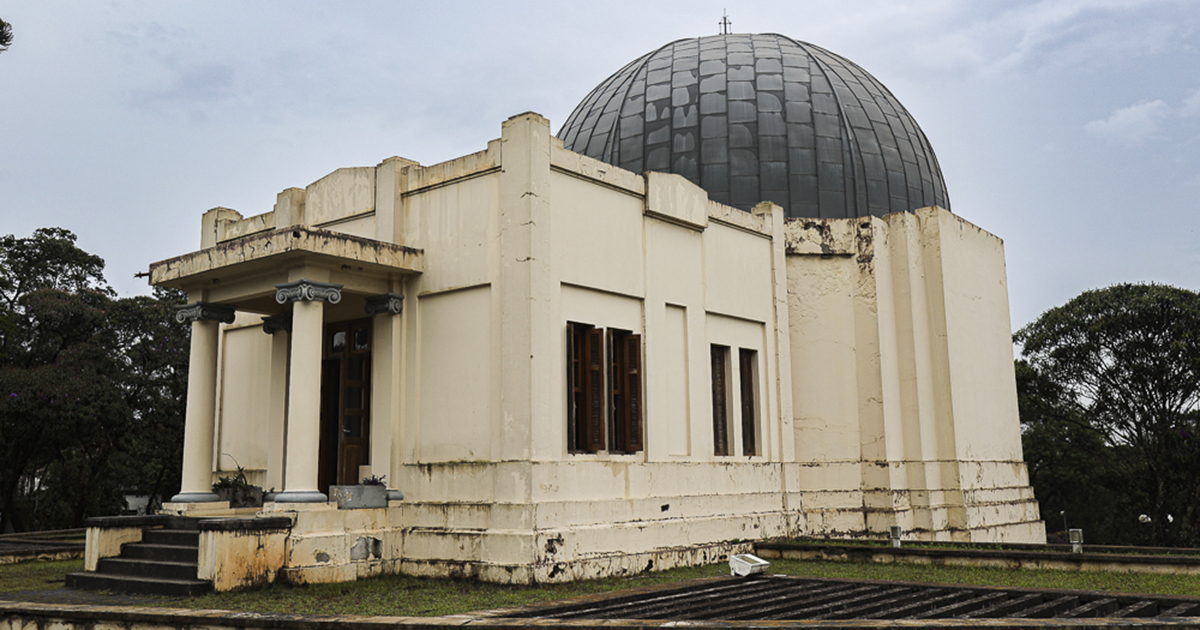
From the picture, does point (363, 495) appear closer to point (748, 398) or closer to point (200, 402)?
point (200, 402)

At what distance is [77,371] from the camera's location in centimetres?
2528

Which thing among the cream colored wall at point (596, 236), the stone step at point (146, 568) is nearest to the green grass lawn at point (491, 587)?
the stone step at point (146, 568)

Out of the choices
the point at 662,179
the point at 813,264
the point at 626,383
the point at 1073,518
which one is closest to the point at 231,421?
the point at 626,383

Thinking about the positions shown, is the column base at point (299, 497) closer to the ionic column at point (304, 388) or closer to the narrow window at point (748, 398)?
the ionic column at point (304, 388)

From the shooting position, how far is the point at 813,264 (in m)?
18.0

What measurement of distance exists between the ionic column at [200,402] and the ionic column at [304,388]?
2.26 meters

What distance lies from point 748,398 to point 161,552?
9505mm

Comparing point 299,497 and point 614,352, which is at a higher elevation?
point 614,352

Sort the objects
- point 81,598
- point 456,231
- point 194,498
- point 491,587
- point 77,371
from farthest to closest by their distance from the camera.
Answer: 1. point 77,371
2. point 194,498
3. point 456,231
4. point 491,587
5. point 81,598

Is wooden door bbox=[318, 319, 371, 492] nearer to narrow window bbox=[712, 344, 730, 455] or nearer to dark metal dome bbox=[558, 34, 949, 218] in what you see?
narrow window bbox=[712, 344, 730, 455]

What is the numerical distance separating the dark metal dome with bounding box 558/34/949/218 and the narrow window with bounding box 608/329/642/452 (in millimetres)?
6347

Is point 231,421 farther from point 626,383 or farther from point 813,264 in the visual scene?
point 813,264

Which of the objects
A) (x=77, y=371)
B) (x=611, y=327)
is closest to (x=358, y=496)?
(x=611, y=327)

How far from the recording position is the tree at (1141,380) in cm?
2794
